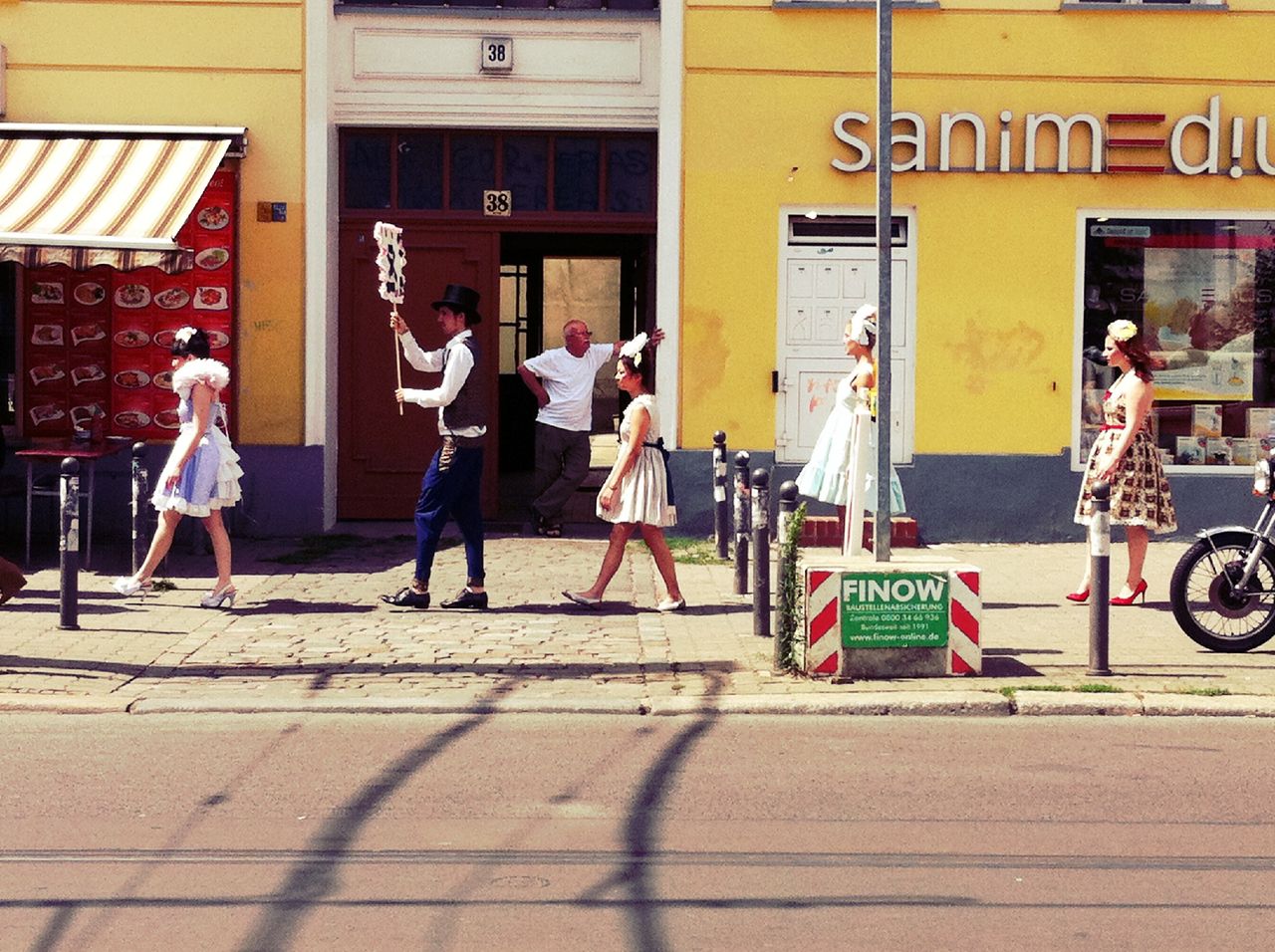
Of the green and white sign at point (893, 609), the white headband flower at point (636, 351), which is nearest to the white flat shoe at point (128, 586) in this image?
the white headband flower at point (636, 351)

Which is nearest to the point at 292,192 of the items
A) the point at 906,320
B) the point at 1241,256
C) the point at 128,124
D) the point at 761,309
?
the point at 128,124

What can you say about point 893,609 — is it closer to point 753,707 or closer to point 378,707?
point 753,707

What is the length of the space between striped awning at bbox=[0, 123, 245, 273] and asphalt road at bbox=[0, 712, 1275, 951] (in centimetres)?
519

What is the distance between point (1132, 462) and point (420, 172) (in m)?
6.87

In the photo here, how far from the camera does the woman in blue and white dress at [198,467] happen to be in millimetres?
11359

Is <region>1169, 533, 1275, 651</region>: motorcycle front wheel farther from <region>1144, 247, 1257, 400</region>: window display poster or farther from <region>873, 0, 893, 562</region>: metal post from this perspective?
<region>1144, 247, 1257, 400</region>: window display poster

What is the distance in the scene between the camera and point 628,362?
446 inches

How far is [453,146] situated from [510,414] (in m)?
4.46

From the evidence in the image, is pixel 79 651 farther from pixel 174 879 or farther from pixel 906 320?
pixel 906 320

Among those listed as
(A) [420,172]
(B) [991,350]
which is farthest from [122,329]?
(B) [991,350]

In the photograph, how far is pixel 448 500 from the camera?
1135 centimetres

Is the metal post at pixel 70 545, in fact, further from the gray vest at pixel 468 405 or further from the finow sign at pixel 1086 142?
the finow sign at pixel 1086 142

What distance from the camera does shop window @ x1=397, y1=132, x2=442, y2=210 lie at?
627 inches

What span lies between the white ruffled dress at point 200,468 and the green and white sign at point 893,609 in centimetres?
409
